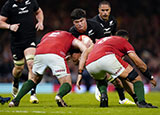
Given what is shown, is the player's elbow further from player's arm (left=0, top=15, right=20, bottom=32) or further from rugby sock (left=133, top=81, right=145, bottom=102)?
player's arm (left=0, top=15, right=20, bottom=32)

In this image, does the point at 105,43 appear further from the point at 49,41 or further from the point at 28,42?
the point at 28,42

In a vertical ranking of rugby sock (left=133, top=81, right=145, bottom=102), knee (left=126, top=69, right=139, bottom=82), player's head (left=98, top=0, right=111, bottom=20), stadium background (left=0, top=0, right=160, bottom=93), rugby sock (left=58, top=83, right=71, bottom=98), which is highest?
player's head (left=98, top=0, right=111, bottom=20)

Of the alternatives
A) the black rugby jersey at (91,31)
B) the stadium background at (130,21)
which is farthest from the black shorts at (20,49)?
the stadium background at (130,21)

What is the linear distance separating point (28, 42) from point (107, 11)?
87.4 inches

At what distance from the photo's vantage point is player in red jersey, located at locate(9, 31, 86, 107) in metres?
6.81

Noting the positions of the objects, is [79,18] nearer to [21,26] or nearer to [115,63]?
[115,63]

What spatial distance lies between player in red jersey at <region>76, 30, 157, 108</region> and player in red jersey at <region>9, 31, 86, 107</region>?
0.85 ft

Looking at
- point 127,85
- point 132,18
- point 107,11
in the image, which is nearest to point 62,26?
point 132,18

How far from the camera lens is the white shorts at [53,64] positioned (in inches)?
268

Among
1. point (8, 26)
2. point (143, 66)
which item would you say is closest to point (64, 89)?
point (143, 66)

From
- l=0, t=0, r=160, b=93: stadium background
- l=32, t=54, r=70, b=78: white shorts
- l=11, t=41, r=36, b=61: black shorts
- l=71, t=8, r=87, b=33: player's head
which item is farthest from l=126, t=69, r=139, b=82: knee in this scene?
l=0, t=0, r=160, b=93: stadium background

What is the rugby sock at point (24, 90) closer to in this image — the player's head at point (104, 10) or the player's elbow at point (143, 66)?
the player's elbow at point (143, 66)

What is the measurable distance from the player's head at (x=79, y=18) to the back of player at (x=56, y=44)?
47 cm

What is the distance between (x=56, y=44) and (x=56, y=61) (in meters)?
0.37
